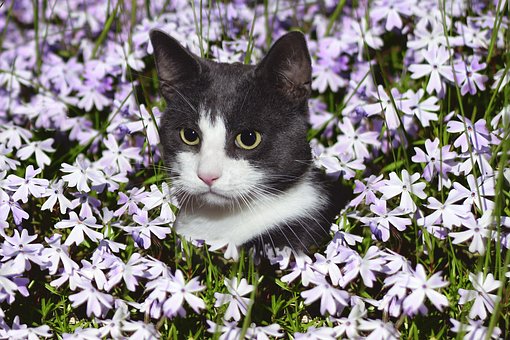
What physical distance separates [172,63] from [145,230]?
2.64 ft

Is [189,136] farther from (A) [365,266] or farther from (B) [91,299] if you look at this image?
(A) [365,266]

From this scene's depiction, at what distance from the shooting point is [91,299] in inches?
114

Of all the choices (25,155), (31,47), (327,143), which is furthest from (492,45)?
(31,47)

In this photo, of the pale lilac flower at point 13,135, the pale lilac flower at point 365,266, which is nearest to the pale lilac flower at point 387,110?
the pale lilac flower at point 365,266

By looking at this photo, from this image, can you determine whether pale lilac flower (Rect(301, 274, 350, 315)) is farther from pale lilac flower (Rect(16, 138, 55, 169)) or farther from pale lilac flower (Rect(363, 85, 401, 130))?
pale lilac flower (Rect(16, 138, 55, 169))

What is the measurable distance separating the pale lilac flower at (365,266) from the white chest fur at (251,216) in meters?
0.40

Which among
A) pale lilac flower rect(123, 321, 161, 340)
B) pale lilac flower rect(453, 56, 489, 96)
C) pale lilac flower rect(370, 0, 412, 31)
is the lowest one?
pale lilac flower rect(123, 321, 161, 340)

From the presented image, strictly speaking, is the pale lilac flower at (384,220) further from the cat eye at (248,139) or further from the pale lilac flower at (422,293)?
the cat eye at (248,139)

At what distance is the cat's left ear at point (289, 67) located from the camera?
3.13 m

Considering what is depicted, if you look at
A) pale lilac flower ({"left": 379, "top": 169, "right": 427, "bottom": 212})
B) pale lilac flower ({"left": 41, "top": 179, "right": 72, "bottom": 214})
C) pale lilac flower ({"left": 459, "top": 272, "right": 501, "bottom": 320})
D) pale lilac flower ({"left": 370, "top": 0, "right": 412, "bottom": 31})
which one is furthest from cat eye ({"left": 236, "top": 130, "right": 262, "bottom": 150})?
pale lilac flower ({"left": 370, "top": 0, "right": 412, "bottom": 31})

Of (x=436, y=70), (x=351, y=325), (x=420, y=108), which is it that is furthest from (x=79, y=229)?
(x=436, y=70)

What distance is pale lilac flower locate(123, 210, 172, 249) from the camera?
10.5ft

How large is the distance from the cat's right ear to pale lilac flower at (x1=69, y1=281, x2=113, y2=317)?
3.34ft

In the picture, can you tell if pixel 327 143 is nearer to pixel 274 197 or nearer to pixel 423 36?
pixel 423 36
